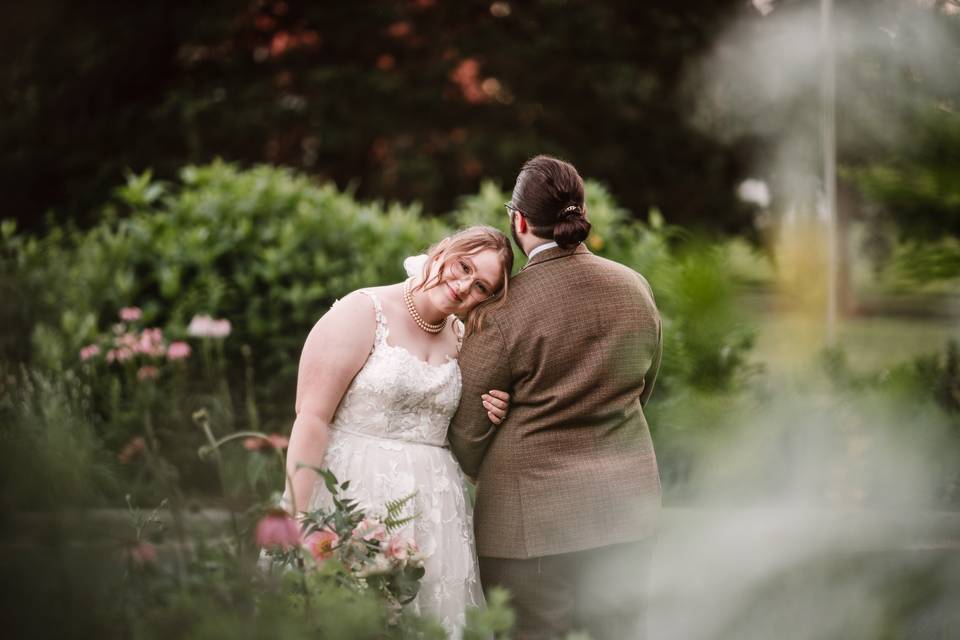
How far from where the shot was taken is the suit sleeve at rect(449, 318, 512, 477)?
8.20ft

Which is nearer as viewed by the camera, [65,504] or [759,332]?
[65,504]

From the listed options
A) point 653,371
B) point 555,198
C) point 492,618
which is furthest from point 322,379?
point 492,618

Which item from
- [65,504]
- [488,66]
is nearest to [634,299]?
[65,504]

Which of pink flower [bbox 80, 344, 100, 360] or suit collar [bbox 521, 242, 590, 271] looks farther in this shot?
pink flower [bbox 80, 344, 100, 360]

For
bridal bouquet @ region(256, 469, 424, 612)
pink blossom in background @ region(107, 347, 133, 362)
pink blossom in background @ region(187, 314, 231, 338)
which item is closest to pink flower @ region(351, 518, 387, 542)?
bridal bouquet @ region(256, 469, 424, 612)

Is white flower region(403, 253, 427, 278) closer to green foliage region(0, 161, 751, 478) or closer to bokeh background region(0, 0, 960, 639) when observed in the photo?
bokeh background region(0, 0, 960, 639)

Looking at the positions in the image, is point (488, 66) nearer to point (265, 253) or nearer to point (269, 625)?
point (265, 253)

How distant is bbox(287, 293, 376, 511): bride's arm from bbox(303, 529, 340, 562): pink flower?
0.57 m

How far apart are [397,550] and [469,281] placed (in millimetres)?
813

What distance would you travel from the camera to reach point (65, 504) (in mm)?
741

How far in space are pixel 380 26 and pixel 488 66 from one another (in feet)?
4.40

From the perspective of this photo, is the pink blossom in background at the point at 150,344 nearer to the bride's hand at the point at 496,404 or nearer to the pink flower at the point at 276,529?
the bride's hand at the point at 496,404

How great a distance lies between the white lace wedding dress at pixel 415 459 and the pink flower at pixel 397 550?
454 mm

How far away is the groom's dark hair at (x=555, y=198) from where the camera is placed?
8.08ft
